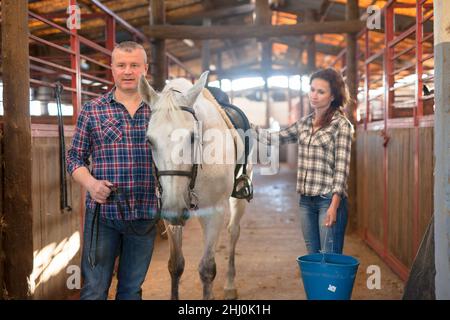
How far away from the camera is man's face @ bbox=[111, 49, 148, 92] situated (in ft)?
6.35

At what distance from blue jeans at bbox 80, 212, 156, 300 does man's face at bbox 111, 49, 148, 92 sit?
0.61 m

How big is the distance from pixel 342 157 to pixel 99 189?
4.30 feet

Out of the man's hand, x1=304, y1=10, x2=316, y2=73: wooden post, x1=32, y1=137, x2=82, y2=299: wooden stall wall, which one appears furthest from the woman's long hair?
x1=304, y1=10, x2=316, y2=73: wooden post

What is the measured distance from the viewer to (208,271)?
2795 millimetres

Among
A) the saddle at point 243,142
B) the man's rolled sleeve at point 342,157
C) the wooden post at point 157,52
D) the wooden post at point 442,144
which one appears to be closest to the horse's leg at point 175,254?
the saddle at point 243,142

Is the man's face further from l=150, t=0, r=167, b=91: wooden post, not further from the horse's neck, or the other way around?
l=150, t=0, r=167, b=91: wooden post

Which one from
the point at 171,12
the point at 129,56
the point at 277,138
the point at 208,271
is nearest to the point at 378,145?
the point at 277,138

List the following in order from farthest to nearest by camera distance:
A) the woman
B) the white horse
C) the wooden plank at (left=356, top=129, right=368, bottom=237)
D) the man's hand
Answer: the wooden plank at (left=356, top=129, right=368, bottom=237) → the woman → the white horse → the man's hand

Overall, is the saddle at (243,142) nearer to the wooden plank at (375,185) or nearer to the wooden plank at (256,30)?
the wooden plank at (375,185)

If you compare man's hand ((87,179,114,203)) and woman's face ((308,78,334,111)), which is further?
woman's face ((308,78,334,111))

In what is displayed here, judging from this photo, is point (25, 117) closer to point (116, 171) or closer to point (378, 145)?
point (116, 171)

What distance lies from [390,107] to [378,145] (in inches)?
21.5

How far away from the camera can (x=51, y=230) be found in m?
3.13

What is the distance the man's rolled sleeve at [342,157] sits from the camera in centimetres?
236
